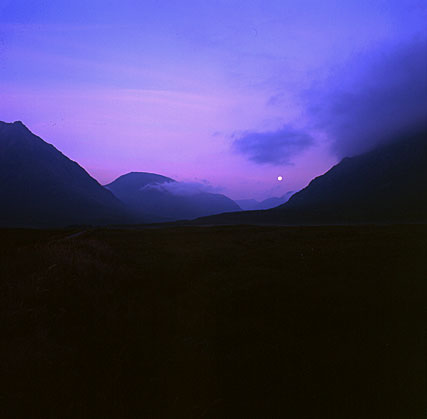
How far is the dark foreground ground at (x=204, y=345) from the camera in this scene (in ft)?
12.8

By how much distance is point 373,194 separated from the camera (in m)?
140

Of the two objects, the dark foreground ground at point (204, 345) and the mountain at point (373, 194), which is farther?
the mountain at point (373, 194)

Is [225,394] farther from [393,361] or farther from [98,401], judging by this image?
[393,361]

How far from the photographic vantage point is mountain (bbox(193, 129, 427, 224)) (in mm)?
95769

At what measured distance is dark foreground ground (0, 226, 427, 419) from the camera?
3900 mm

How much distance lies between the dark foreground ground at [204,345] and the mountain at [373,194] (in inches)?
3297

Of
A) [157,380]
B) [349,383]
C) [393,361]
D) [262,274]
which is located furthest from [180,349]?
[262,274]

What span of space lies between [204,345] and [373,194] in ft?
532

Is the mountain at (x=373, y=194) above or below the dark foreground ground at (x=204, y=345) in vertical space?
above

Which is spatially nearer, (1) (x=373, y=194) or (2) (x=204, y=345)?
(2) (x=204, y=345)

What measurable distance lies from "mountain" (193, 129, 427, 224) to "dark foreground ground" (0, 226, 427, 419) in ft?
275

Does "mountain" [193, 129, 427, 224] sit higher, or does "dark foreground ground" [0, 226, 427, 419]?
"mountain" [193, 129, 427, 224]

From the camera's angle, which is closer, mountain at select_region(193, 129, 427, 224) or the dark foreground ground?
the dark foreground ground

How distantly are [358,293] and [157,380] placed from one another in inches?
287
